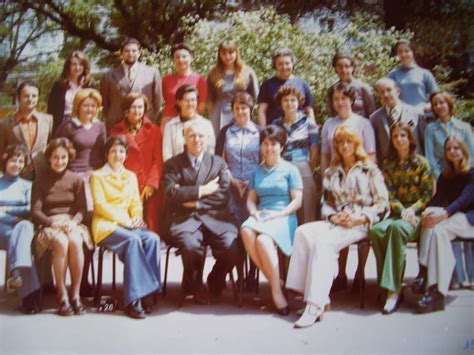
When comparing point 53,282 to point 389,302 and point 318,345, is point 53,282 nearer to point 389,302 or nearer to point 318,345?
point 318,345

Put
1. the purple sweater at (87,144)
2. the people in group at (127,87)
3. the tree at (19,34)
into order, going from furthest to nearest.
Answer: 1. the tree at (19,34)
2. the people in group at (127,87)
3. the purple sweater at (87,144)

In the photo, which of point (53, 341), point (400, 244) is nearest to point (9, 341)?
point (53, 341)

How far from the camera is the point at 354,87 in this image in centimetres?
451

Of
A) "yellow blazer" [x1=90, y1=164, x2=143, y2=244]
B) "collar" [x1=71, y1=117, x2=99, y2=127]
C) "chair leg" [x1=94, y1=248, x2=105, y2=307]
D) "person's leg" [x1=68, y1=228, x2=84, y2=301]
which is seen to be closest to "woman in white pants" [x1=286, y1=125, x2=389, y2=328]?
"yellow blazer" [x1=90, y1=164, x2=143, y2=244]

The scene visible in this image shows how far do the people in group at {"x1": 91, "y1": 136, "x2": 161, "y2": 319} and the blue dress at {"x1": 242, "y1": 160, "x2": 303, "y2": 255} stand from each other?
72cm

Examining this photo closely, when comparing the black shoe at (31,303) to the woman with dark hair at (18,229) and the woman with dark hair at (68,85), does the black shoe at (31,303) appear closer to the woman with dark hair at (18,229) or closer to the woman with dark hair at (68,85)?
the woman with dark hair at (18,229)

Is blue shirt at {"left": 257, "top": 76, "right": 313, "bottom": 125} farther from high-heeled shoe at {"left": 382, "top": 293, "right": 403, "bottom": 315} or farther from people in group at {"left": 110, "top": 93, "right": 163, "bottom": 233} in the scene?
high-heeled shoe at {"left": 382, "top": 293, "right": 403, "bottom": 315}

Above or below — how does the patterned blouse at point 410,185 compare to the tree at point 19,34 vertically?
below

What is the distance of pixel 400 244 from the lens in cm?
422

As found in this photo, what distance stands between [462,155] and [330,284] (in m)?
1.37

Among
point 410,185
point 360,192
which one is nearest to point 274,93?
point 360,192

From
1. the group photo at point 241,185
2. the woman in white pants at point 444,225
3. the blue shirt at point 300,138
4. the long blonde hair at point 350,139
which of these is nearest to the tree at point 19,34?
the group photo at point 241,185

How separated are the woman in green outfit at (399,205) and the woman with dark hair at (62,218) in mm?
2056

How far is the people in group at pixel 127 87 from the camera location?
14.8 ft
